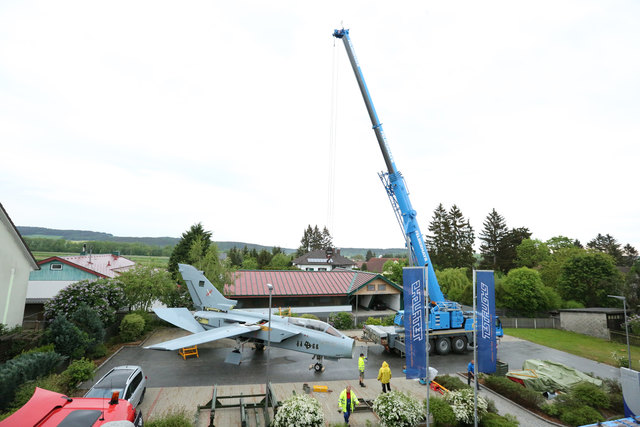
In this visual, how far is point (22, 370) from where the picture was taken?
1138 centimetres

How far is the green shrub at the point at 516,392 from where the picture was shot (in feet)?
41.8

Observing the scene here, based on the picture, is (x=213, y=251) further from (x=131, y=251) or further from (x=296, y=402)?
(x=131, y=251)

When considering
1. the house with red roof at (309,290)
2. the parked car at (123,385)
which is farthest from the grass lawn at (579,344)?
the parked car at (123,385)

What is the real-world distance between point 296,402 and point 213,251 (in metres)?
21.6

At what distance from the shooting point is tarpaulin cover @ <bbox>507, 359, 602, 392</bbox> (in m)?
14.3

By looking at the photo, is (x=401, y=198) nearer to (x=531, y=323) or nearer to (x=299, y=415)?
(x=299, y=415)

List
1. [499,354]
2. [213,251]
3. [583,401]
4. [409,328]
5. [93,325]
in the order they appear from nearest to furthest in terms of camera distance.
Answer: [409,328] < [583,401] < [93,325] < [499,354] < [213,251]

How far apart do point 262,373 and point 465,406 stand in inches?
396

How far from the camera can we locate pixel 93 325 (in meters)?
17.4

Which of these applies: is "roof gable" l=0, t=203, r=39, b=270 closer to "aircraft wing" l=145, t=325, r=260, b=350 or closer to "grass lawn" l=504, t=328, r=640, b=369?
"aircraft wing" l=145, t=325, r=260, b=350

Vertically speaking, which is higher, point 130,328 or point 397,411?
point 397,411

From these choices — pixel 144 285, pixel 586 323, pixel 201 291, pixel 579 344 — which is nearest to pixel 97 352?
pixel 201 291

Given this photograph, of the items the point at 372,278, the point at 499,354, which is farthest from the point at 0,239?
the point at 499,354

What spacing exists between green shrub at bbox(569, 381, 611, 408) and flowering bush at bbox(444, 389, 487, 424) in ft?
17.5
